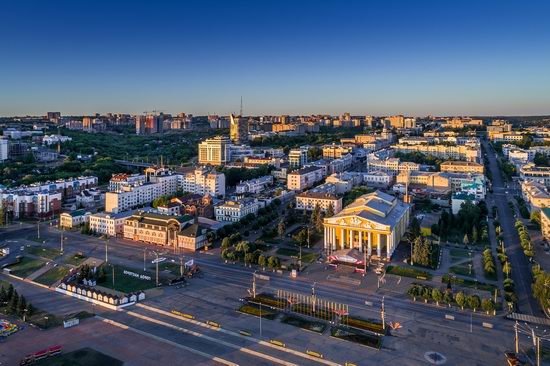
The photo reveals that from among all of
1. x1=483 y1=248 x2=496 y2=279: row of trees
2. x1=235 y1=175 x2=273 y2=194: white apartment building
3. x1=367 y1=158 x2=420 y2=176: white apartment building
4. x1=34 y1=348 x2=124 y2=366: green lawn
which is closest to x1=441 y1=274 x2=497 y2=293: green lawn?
x1=483 y1=248 x2=496 y2=279: row of trees

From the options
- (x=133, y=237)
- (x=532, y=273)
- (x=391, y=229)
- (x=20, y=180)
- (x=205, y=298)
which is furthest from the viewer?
(x=20, y=180)

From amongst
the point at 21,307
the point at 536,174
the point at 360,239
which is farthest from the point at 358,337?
the point at 536,174

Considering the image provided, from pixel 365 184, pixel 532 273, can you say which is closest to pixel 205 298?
pixel 532 273

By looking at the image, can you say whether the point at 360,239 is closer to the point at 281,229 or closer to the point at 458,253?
the point at 281,229

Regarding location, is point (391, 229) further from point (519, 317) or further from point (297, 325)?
point (297, 325)

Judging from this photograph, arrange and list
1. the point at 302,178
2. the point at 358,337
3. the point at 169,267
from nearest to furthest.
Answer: the point at 358,337
the point at 169,267
the point at 302,178

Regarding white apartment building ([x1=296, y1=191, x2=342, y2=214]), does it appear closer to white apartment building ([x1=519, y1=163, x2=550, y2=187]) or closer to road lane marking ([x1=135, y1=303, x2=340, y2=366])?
road lane marking ([x1=135, y1=303, x2=340, y2=366])

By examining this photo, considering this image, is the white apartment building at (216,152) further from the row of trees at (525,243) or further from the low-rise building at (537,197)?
the row of trees at (525,243)
